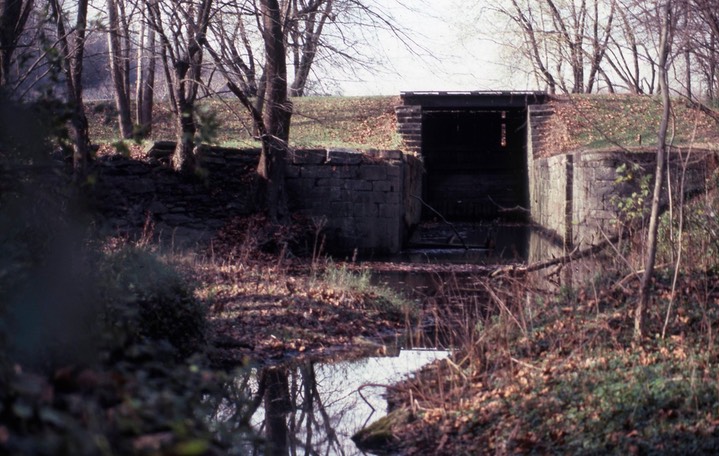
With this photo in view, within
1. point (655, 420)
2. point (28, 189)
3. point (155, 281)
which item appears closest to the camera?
point (28, 189)

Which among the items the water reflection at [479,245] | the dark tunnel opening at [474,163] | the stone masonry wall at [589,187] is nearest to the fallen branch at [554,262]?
the stone masonry wall at [589,187]

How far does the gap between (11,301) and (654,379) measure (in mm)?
4015

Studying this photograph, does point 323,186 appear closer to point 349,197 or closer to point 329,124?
point 349,197

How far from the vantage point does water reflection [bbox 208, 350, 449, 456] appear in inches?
242

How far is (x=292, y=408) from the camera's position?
697 cm

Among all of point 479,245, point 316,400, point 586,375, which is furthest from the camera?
point 479,245

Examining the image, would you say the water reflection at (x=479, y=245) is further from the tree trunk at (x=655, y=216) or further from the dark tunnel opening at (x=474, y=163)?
the tree trunk at (x=655, y=216)

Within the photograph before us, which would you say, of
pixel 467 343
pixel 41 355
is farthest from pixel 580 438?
pixel 41 355

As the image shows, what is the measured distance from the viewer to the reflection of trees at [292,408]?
605cm

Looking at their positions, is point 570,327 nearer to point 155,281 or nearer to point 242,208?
point 155,281

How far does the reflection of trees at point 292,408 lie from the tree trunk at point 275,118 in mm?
7376

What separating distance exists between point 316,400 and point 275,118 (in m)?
9.19

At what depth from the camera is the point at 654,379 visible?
18.7ft

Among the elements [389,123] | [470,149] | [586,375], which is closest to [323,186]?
[389,123]
